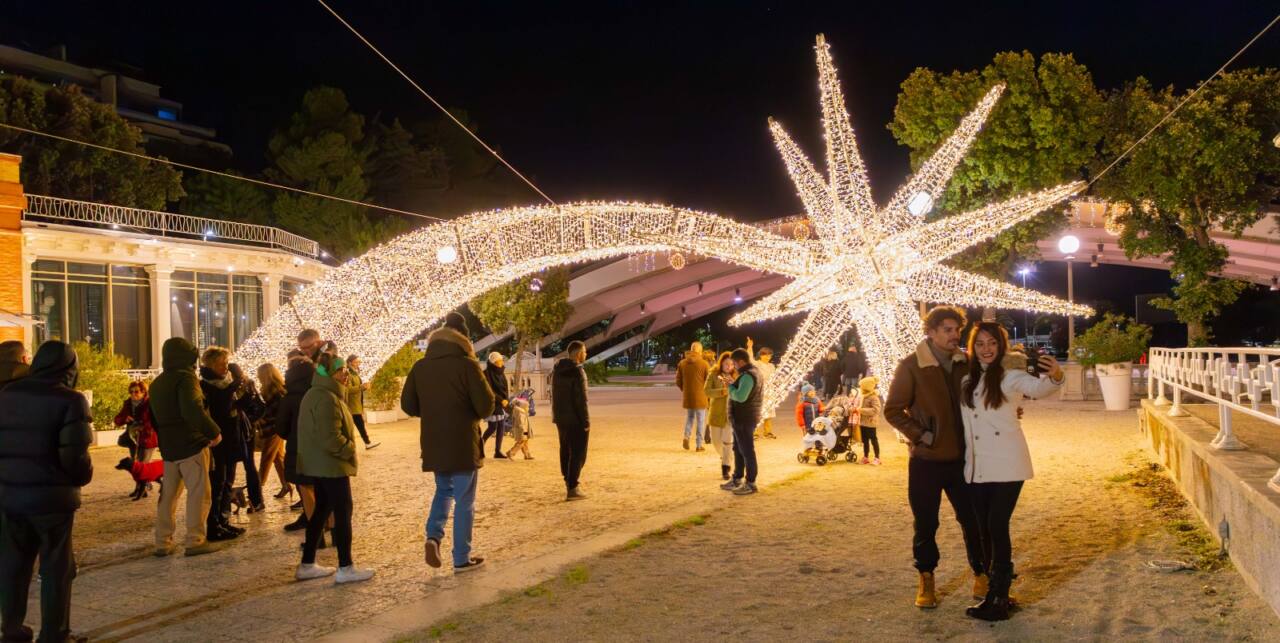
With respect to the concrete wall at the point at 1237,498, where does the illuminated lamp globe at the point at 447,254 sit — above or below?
above

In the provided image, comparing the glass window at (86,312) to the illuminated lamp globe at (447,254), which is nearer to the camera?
the illuminated lamp globe at (447,254)

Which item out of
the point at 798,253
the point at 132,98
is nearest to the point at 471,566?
the point at 798,253

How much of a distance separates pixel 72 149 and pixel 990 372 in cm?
3911

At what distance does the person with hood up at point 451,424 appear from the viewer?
20.8 ft

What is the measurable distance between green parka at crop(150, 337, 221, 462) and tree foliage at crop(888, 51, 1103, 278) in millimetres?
17935

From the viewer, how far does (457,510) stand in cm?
647

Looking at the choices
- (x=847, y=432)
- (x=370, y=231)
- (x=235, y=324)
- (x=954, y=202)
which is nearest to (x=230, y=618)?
(x=847, y=432)

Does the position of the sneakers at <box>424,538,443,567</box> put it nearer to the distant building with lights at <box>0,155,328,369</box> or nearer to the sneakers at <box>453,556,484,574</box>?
the sneakers at <box>453,556,484,574</box>

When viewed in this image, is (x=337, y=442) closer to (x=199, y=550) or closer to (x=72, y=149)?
(x=199, y=550)

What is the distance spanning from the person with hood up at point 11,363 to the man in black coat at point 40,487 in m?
0.89

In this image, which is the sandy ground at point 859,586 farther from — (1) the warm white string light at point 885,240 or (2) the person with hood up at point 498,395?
(1) the warm white string light at point 885,240

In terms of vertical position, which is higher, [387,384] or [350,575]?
[387,384]

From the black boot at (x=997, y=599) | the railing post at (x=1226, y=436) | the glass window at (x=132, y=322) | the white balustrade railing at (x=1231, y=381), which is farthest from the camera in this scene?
the glass window at (x=132, y=322)

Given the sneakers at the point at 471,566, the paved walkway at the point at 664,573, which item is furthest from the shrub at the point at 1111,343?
the sneakers at the point at 471,566
